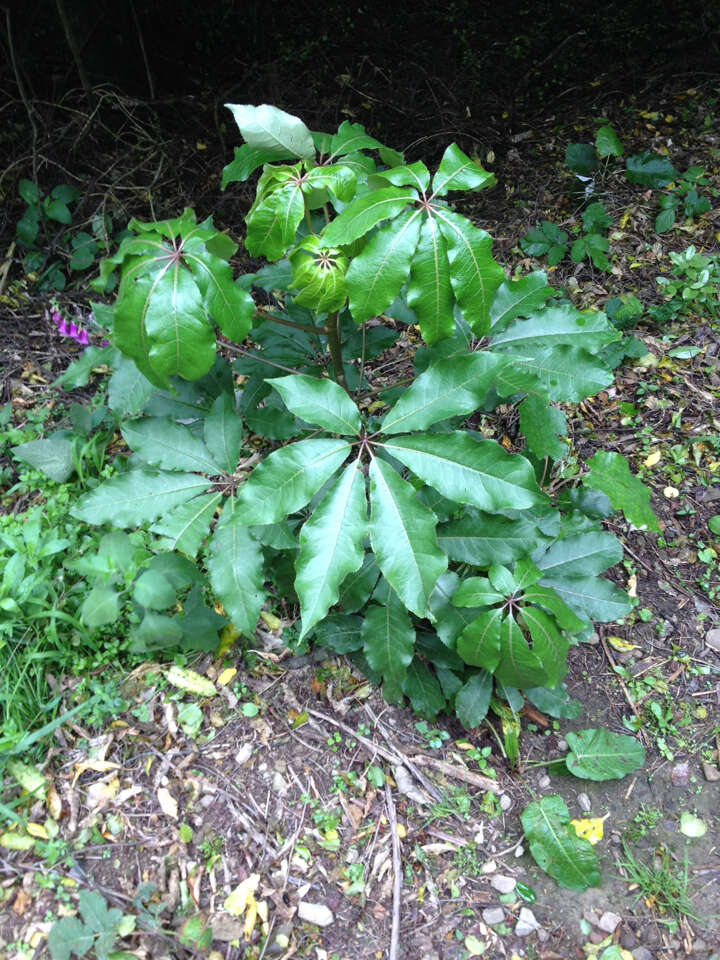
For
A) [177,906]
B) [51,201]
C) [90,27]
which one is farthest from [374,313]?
[90,27]

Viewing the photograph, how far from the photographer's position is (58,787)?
1917mm

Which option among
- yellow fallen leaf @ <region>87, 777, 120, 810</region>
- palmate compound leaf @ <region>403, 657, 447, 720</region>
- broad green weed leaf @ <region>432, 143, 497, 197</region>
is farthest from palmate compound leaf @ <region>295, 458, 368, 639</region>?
yellow fallen leaf @ <region>87, 777, 120, 810</region>

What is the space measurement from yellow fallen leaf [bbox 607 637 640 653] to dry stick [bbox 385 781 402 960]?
0.89 meters

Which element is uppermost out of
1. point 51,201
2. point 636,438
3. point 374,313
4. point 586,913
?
point 374,313

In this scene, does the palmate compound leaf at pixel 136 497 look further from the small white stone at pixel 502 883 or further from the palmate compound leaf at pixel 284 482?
the small white stone at pixel 502 883

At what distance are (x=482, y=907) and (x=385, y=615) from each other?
0.81 meters

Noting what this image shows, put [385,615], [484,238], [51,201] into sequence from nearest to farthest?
1. [484,238]
2. [385,615]
3. [51,201]

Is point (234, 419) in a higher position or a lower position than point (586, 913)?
higher

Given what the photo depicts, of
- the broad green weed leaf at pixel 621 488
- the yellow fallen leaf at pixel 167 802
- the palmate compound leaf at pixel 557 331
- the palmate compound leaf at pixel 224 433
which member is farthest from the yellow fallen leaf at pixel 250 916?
the palmate compound leaf at pixel 557 331

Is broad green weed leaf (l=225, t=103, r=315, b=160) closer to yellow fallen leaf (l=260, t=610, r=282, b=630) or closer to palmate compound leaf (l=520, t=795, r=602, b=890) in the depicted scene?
yellow fallen leaf (l=260, t=610, r=282, b=630)

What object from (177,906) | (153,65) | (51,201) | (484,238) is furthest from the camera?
(153,65)

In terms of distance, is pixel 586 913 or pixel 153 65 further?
pixel 153 65

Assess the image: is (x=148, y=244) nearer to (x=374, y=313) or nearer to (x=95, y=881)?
(x=374, y=313)

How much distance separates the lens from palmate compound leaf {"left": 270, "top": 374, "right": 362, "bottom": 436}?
1.50 m
